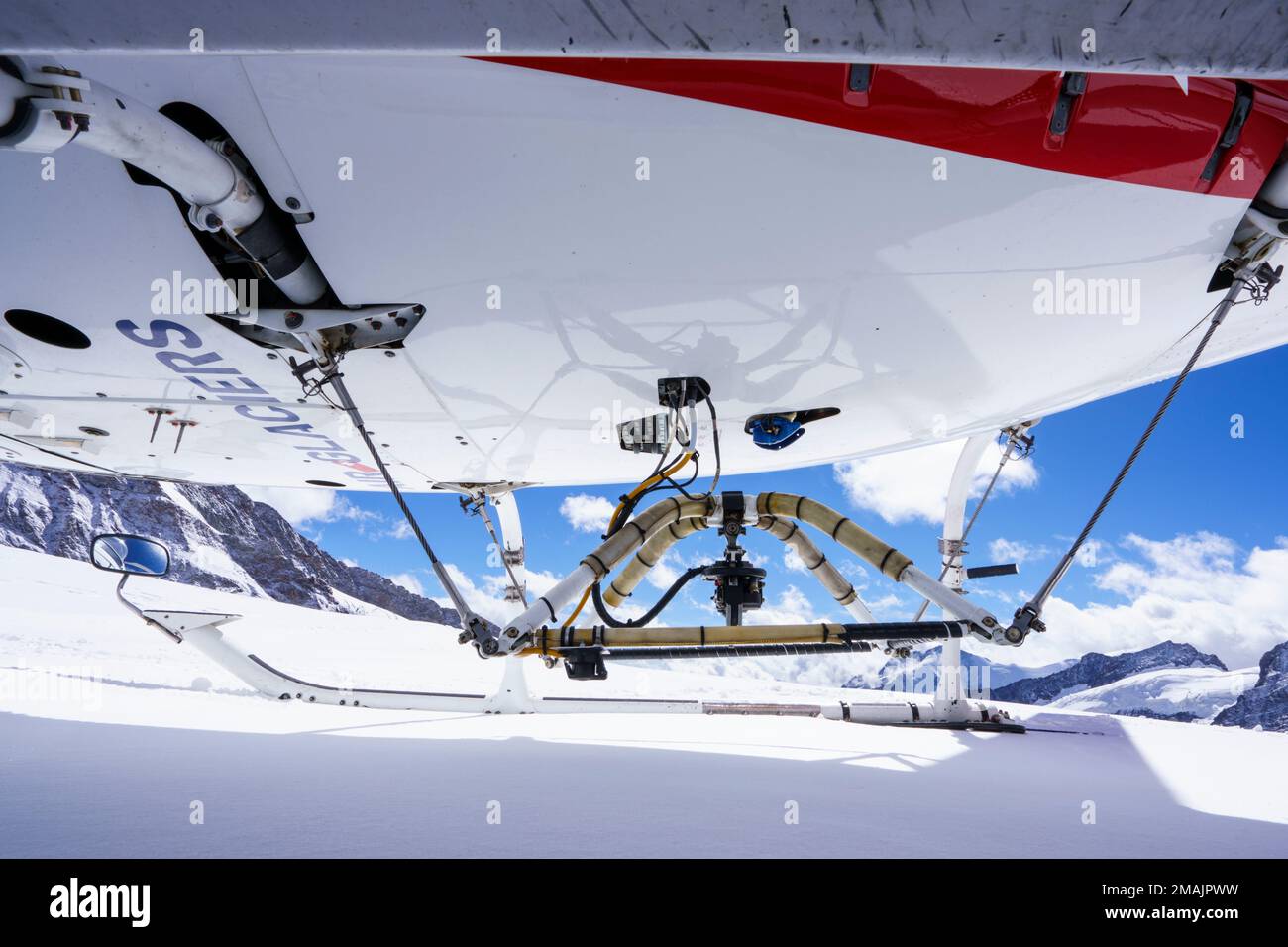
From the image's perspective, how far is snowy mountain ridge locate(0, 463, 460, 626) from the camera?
66.7 metres

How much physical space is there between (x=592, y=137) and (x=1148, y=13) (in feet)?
4.84

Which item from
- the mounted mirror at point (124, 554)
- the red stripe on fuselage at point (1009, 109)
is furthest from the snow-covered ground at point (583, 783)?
the red stripe on fuselage at point (1009, 109)

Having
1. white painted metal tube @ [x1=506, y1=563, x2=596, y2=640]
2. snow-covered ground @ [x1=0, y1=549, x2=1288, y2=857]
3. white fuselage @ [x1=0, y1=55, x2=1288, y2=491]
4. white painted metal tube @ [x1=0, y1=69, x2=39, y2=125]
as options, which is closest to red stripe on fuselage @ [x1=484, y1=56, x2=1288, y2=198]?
white fuselage @ [x1=0, y1=55, x2=1288, y2=491]

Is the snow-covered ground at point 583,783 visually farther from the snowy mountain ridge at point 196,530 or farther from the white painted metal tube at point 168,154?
the snowy mountain ridge at point 196,530

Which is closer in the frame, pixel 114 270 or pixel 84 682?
pixel 114 270

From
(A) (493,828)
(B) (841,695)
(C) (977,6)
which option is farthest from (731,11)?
(B) (841,695)

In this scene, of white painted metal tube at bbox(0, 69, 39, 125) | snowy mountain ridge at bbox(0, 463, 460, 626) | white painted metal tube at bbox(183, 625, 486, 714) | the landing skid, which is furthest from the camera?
snowy mountain ridge at bbox(0, 463, 460, 626)

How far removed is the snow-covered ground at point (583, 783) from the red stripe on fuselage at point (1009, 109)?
73.4 inches

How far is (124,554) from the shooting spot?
411cm

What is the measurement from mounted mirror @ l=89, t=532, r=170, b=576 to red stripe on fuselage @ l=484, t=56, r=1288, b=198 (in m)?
3.66

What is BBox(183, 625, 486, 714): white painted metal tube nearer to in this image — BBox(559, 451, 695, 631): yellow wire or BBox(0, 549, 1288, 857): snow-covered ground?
BBox(0, 549, 1288, 857): snow-covered ground

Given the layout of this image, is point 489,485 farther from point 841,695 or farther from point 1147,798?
point 1147,798

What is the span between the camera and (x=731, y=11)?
98cm

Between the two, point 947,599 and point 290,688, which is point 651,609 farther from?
point 290,688
